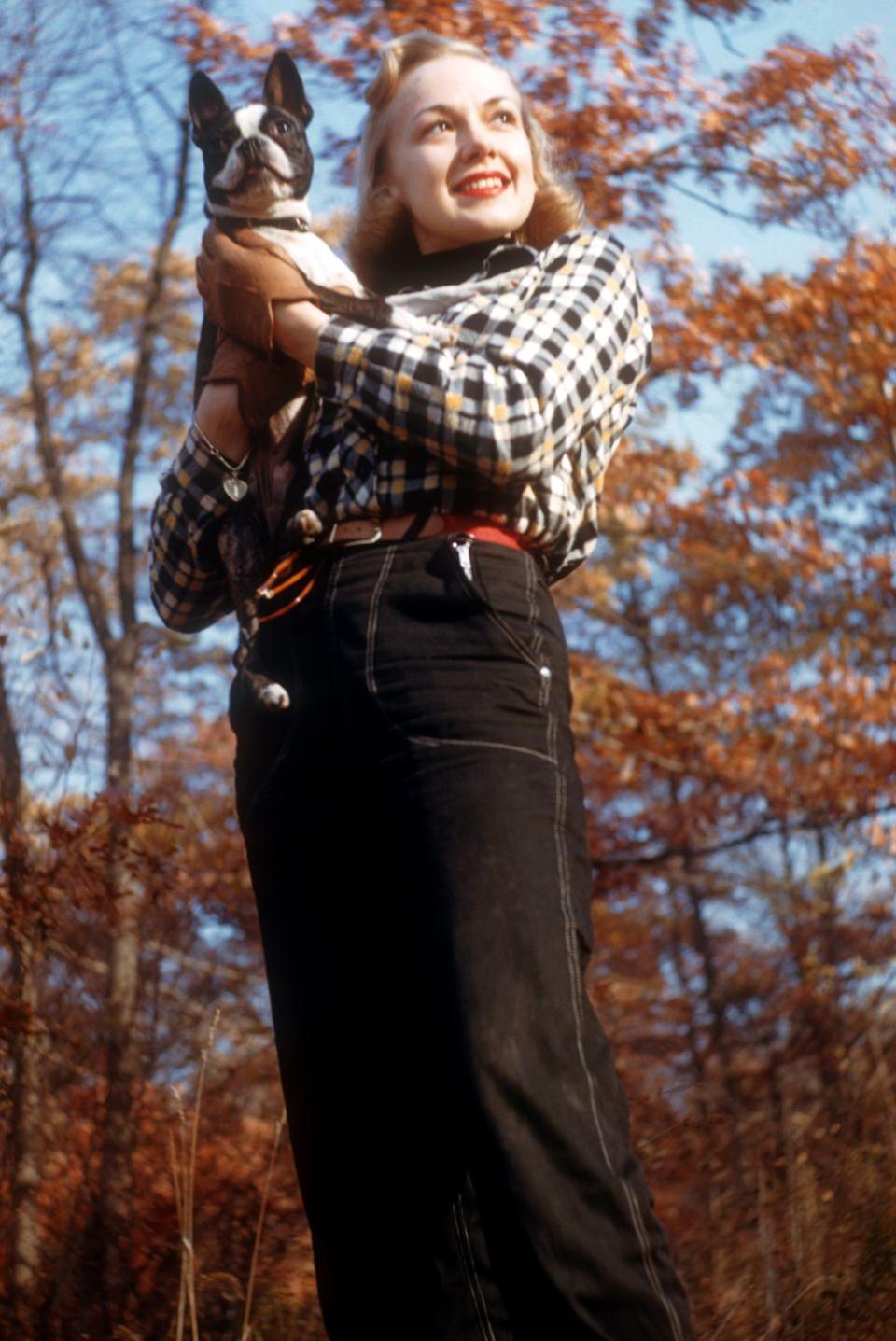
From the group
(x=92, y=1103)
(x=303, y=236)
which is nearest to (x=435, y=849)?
(x=303, y=236)

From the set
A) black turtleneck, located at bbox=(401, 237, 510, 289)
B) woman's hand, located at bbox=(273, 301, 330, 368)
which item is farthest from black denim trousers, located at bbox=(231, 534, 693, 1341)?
black turtleneck, located at bbox=(401, 237, 510, 289)

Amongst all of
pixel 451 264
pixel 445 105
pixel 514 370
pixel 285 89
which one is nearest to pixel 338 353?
pixel 514 370

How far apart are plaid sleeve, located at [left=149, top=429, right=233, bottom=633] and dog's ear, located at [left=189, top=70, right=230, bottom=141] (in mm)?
535

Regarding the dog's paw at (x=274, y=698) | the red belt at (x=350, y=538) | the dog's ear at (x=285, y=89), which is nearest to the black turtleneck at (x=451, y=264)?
the dog's ear at (x=285, y=89)

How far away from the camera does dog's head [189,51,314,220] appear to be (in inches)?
81.9

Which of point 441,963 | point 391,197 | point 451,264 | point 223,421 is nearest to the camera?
point 441,963

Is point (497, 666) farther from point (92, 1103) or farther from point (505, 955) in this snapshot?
point (92, 1103)

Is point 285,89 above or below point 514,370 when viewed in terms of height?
above

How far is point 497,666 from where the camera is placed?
1659 mm

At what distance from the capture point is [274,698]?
5.79ft

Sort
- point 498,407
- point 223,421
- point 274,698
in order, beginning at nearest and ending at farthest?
point 498,407 < point 274,698 < point 223,421

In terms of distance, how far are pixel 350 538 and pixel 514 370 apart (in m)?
0.30

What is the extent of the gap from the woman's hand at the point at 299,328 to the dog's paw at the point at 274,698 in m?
0.43

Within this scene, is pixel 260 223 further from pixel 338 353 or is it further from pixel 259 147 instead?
pixel 338 353
